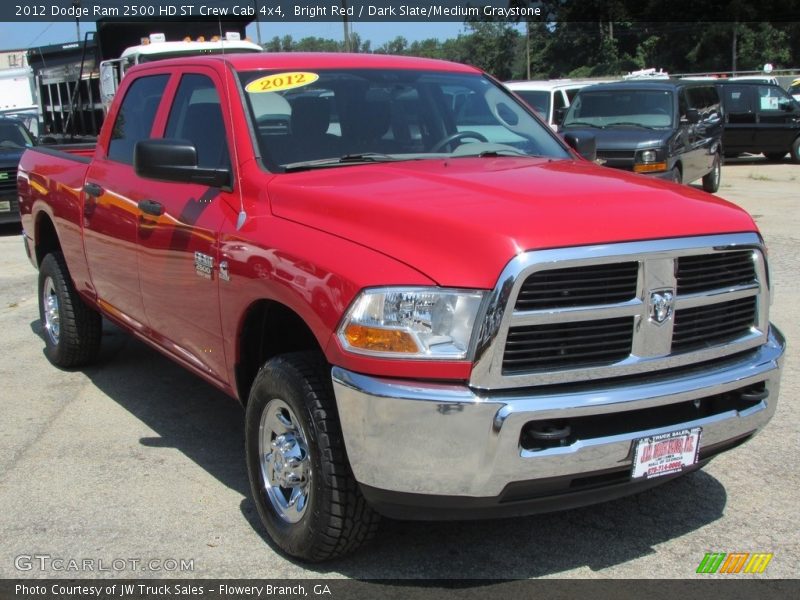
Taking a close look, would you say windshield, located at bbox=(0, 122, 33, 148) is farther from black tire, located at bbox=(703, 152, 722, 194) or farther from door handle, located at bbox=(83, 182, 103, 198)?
black tire, located at bbox=(703, 152, 722, 194)

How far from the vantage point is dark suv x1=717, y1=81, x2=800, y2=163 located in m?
19.7

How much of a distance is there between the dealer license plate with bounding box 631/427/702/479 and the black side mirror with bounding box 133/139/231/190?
2.06m

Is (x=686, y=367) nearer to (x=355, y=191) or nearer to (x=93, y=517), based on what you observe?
(x=355, y=191)

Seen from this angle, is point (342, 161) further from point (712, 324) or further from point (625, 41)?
point (625, 41)

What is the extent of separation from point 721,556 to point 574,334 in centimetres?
123

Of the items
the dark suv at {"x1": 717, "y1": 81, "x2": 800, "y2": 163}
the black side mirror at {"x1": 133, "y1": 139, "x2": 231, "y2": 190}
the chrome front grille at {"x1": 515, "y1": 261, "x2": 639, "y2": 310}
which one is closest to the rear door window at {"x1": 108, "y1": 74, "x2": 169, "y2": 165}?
the black side mirror at {"x1": 133, "y1": 139, "x2": 231, "y2": 190}

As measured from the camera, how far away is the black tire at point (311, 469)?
10.9 ft

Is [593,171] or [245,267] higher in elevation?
[593,171]

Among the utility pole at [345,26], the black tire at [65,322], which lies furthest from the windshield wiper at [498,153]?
the utility pole at [345,26]

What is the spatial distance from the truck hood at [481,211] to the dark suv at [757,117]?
1712cm

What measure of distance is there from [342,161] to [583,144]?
1.57 metres

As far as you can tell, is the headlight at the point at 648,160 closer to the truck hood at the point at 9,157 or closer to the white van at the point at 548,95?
the white van at the point at 548,95

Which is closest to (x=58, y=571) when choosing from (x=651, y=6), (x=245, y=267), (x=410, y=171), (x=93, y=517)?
(x=93, y=517)

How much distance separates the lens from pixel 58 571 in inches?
143
